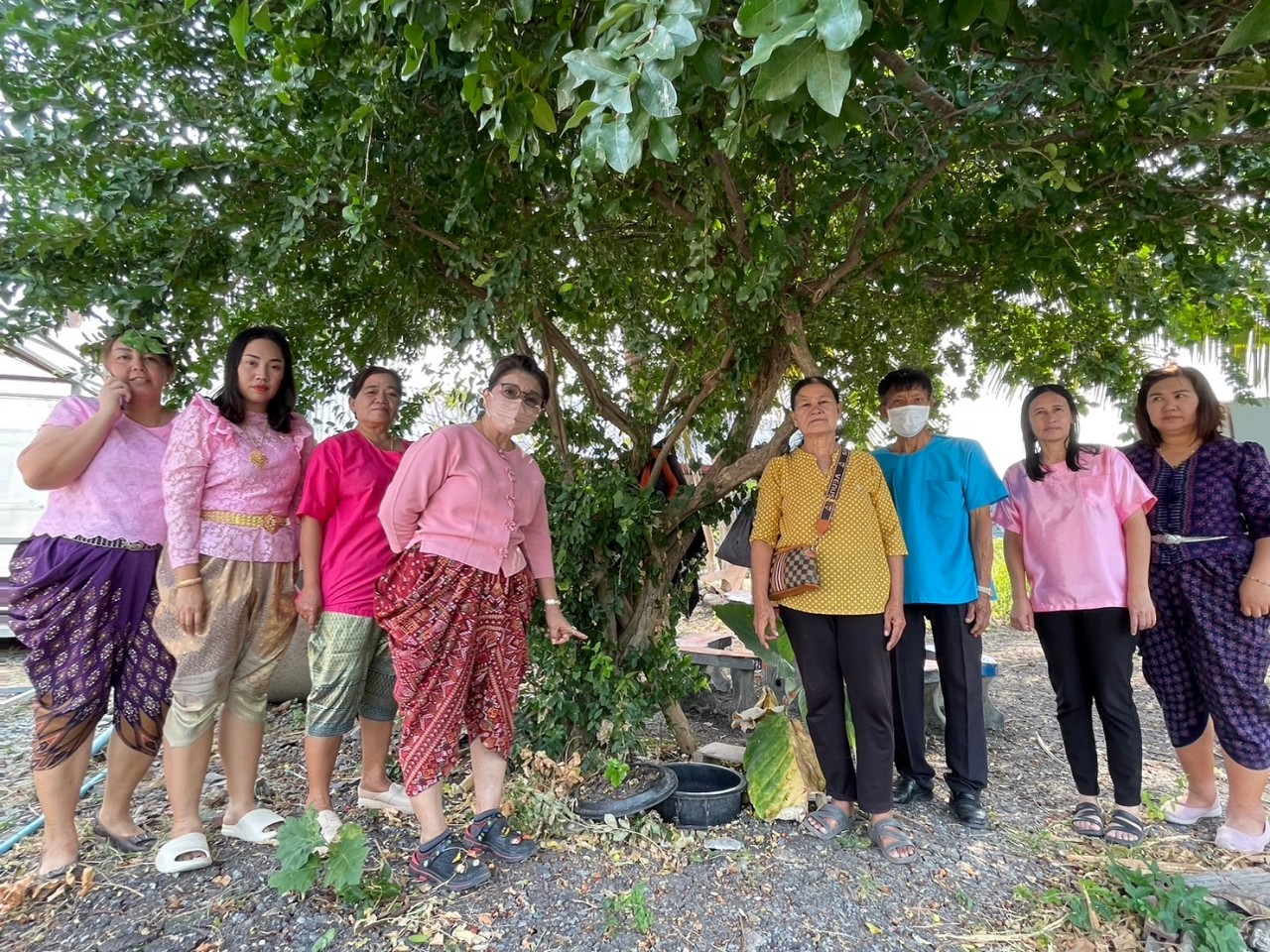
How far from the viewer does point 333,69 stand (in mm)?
2299

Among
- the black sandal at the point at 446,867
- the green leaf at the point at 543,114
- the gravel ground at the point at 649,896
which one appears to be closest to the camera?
the green leaf at the point at 543,114

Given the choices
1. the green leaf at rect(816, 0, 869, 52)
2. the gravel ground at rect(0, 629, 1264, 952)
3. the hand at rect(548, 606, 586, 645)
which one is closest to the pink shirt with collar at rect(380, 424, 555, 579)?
the hand at rect(548, 606, 586, 645)

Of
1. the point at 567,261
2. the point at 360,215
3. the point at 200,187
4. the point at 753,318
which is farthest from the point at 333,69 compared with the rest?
the point at 753,318

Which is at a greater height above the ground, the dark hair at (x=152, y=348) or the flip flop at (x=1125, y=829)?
the dark hair at (x=152, y=348)

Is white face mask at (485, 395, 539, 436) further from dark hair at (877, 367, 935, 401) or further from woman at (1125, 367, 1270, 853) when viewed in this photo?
woman at (1125, 367, 1270, 853)

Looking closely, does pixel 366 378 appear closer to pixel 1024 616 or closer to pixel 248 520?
pixel 248 520

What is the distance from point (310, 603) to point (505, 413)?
1021 millimetres

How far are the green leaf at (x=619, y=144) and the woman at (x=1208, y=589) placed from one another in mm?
2712

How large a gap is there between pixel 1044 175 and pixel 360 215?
2216 mm

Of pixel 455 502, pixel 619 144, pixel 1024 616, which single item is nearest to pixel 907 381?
pixel 1024 616

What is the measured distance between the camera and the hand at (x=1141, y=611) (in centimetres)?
276

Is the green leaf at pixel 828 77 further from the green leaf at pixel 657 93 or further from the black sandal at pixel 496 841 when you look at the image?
the black sandal at pixel 496 841

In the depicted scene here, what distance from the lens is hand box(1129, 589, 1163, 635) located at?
9.04 ft

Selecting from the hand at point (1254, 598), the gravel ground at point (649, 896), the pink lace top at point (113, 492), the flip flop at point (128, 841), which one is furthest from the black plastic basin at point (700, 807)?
the pink lace top at point (113, 492)
